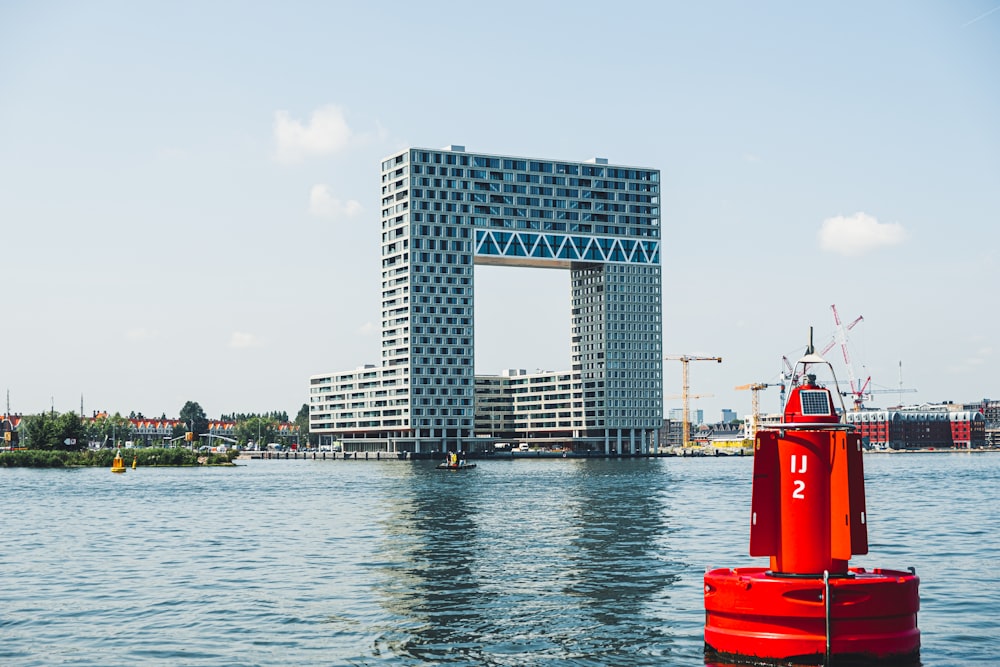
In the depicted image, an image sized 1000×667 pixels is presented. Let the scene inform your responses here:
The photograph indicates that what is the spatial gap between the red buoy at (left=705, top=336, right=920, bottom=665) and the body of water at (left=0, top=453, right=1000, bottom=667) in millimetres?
3311

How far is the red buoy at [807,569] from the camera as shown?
20.1m

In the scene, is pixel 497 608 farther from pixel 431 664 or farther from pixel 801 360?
pixel 801 360

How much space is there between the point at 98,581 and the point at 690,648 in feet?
78.8

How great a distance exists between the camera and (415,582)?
37250 mm

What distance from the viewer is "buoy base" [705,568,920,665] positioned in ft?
65.6

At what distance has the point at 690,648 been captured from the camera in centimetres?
2528

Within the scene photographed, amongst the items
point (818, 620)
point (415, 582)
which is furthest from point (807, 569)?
point (415, 582)

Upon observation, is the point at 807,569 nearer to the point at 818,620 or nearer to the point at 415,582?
the point at 818,620

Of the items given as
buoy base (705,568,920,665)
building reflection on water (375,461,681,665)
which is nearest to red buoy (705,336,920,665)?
buoy base (705,568,920,665)

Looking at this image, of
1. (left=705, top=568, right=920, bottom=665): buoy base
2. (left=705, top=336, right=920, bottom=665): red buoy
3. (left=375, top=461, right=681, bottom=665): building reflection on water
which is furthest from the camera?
(left=375, top=461, right=681, bottom=665): building reflection on water

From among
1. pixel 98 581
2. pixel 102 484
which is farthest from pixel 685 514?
pixel 102 484

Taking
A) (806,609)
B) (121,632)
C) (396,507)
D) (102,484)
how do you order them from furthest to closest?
(102,484)
(396,507)
(121,632)
(806,609)

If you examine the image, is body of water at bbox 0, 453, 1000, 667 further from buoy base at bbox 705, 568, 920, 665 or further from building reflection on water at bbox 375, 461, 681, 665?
buoy base at bbox 705, 568, 920, 665

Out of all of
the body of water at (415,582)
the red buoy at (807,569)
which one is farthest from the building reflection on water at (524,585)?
the red buoy at (807,569)
